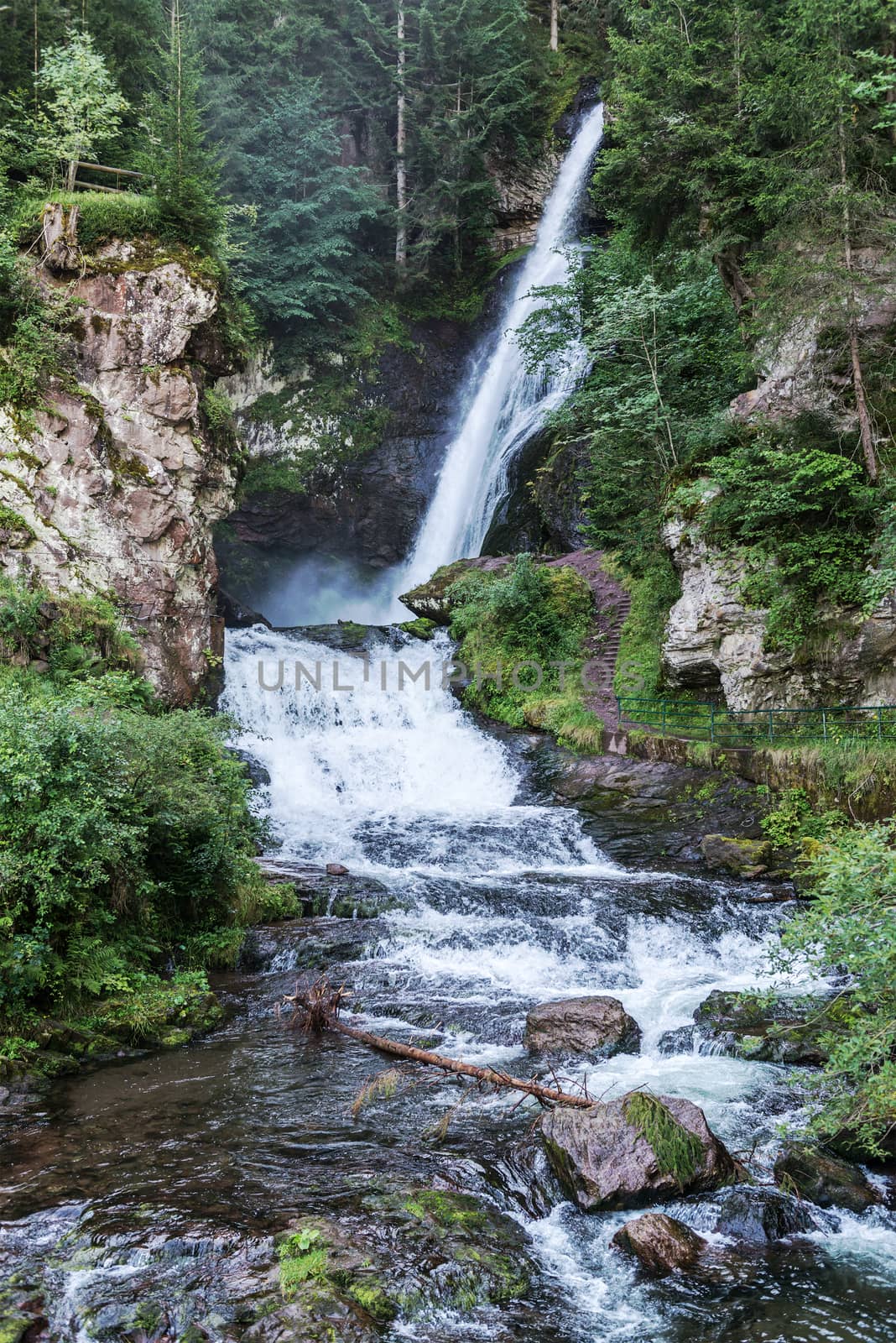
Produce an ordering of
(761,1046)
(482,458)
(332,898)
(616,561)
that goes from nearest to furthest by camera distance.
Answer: (761,1046), (332,898), (616,561), (482,458)

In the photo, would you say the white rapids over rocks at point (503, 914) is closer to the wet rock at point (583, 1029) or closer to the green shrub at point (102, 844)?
the wet rock at point (583, 1029)

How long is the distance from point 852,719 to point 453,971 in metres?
7.87

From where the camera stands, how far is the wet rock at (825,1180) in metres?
5.53

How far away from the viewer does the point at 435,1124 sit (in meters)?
6.67

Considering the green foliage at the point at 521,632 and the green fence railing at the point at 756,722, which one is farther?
the green foliage at the point at 521,632

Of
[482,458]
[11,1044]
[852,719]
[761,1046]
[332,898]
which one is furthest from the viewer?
[482,458]

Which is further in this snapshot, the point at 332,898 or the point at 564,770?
the point at 564,770

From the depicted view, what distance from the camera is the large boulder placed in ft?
18.1

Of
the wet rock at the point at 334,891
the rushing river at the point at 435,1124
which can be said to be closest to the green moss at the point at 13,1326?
the rushing river at the point at 435,1124

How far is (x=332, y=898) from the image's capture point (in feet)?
39.5

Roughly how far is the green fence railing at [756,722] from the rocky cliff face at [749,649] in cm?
27

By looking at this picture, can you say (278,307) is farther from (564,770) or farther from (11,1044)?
(11,1044)

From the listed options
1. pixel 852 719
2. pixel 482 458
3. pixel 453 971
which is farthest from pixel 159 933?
pixel 482 458

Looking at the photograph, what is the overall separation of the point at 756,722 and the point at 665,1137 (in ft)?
33.4
